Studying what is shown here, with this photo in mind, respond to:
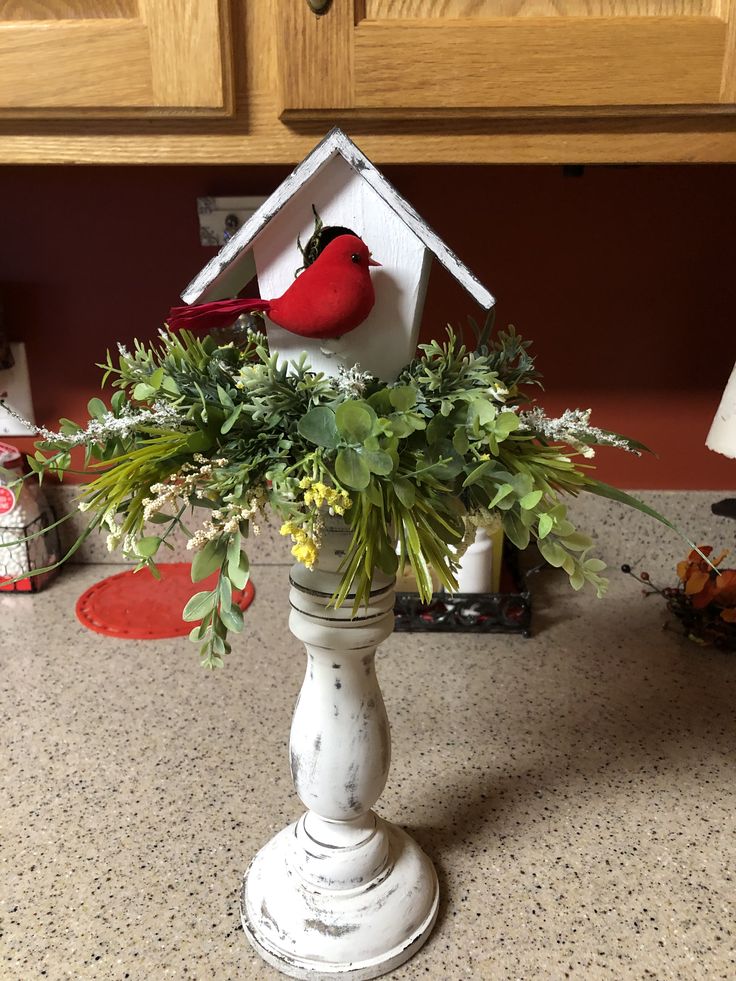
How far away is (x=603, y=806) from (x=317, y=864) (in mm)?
304

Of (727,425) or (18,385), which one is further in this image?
(18,385)

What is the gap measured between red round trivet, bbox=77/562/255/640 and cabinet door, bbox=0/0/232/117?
1.83 feet

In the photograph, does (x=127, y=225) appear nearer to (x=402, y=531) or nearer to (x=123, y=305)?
(x=123, y=305)

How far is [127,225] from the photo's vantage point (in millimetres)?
1115

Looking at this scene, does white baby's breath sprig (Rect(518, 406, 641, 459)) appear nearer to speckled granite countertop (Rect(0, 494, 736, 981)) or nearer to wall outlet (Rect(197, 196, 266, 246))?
speckled granite countertop (Rect(0, 494, 736, 981))

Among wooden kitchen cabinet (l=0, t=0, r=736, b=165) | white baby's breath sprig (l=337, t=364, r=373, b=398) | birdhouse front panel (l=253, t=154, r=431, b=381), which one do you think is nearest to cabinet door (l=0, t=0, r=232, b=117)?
wooden kitchen cabinet (l=0, t=0, r=736, b=165)

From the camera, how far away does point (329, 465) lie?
518 millimetres

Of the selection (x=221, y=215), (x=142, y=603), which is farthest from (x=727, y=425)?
(x=142, y=603)

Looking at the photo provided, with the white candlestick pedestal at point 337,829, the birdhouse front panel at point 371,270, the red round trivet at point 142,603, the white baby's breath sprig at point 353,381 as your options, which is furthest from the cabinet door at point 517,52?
the red round trivet at point 142,603

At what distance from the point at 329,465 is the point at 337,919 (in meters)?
0.36

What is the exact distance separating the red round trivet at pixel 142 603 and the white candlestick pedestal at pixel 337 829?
0.45 m

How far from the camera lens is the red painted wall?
106 centimetres

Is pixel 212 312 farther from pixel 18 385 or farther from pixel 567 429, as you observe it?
pixel 18 385

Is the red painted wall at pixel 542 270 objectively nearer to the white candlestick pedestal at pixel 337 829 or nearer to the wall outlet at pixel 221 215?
the wall outlet at pixel 221 215
